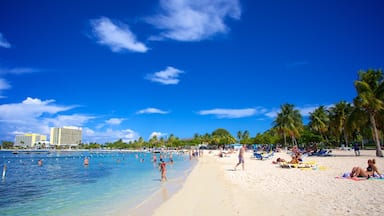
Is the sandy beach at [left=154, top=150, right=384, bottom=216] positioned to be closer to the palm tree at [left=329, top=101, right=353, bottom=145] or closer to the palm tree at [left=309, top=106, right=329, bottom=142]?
the palm tree at [left=329, top=101, right=353, bottom=145]

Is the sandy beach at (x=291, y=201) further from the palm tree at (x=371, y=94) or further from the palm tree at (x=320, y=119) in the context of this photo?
the palm tree at (x=320, y=119)

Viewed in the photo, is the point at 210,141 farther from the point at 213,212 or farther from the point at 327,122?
the point at 213,212

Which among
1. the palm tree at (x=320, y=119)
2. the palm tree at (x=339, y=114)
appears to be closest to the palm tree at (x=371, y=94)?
the palm tree at (x=339, y=114)

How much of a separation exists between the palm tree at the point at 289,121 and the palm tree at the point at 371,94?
28668 mm

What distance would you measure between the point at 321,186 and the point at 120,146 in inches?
6881

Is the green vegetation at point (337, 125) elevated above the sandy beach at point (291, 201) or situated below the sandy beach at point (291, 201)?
above

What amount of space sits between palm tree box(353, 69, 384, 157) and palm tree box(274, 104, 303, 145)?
1129 inches

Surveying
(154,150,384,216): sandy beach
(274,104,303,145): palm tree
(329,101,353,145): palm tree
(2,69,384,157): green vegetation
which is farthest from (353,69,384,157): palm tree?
(274,104,303,145): palm tree

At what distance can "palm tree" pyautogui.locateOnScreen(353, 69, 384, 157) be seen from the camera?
2302cm

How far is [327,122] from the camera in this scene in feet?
186

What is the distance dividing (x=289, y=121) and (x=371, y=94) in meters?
30.5

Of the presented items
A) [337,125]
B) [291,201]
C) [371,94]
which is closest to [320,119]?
[337,125]

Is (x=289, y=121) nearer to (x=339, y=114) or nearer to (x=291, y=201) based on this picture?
(x=339, y=114)

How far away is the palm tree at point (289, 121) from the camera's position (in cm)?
5309
